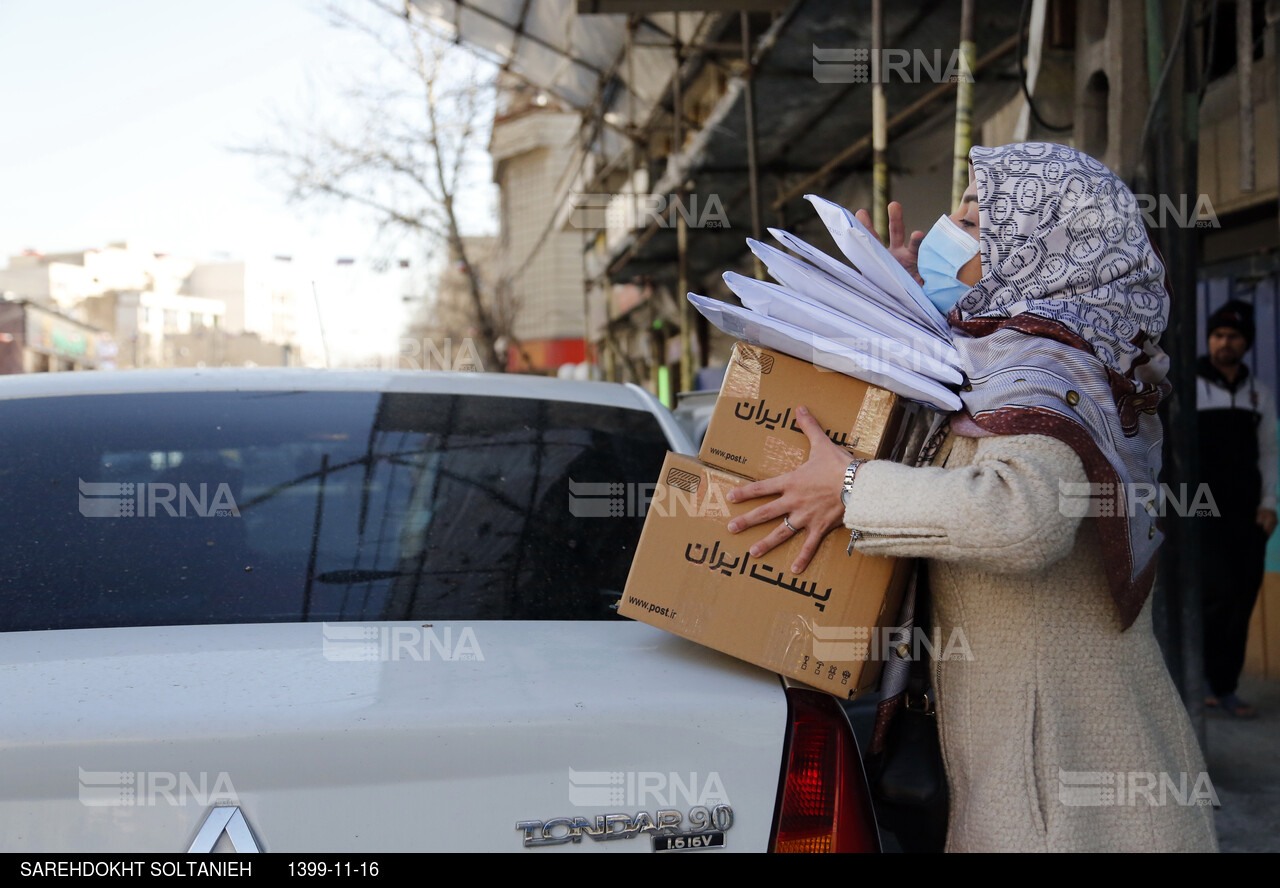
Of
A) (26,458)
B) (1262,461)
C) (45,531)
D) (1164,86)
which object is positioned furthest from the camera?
(1262,461)

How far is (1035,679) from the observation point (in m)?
1.71

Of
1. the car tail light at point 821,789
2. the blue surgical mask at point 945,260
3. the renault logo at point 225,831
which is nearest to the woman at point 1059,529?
the blue surgical mask at point 945,260

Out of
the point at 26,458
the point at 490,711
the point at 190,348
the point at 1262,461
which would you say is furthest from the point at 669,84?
the point at 190,348

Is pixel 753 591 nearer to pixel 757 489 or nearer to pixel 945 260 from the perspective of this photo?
pixel 757 489

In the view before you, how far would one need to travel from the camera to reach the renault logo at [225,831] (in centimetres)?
135

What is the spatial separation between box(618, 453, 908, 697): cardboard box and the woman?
0.04m

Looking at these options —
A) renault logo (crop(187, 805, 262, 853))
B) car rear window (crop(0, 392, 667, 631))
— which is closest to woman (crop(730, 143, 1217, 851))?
car rear window (crop(0, 392, 667, 631))

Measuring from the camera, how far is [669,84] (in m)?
11.2

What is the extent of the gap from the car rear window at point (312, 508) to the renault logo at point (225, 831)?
55 cm

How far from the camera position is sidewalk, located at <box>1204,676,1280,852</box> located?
12.8ft

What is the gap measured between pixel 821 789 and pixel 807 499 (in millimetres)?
447

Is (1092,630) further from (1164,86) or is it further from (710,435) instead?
(1164,86)

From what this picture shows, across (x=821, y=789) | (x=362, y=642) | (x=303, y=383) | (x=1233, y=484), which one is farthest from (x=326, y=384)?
(x=1233, y=484)
